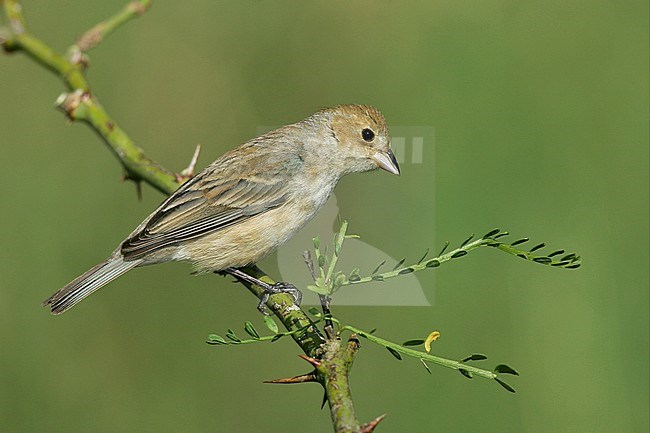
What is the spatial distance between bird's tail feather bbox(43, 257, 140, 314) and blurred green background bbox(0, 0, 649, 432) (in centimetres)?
84

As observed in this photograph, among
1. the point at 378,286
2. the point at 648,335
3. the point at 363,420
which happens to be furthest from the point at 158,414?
the point at 648,335

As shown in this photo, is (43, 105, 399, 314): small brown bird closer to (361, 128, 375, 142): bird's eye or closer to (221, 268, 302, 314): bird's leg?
(361, 128, 375, 142): bird's eye

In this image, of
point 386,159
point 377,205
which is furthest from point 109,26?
point 377,205

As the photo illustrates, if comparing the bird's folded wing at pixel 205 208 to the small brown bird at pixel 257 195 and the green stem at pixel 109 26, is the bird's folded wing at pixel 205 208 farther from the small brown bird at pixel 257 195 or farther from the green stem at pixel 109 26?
the green stem at pixel 109 26

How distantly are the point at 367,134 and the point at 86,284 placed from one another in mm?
1602

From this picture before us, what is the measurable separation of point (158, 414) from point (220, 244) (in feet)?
4.39

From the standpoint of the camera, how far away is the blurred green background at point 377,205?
5.21 metres

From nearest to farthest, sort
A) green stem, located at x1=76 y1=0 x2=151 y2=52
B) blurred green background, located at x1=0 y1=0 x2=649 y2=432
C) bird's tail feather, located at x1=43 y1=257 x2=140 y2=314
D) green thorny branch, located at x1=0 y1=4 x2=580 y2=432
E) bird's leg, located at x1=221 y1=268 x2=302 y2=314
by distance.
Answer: green thorny branch, located at x1=0 y1=4 x2=580 y2=432, green stem, located at x1=76 y1=0 x2=151 y2=52, bird's leg, located at x1=221 y1=268 x2=302 y2=314, bird's tail feather, located at x1=43 y1=257 x2=140 y2=314, blurred green background, located at x1=0 y1=0 x2=649 y2=432

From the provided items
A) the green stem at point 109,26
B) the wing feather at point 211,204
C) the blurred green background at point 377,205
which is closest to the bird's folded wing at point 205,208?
Result: the wing feather at point 211,204

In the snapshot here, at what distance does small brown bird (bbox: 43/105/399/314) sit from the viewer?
4453 millimetres

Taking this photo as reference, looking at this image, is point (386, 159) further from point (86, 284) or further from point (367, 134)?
point (86, 284)

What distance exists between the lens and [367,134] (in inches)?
183

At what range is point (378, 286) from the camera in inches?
136

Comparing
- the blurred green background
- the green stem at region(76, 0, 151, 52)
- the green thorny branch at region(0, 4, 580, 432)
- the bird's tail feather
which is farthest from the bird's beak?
the green stem at region(76, 0, 151, 52)
